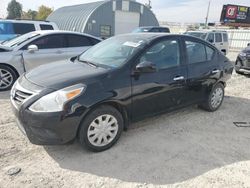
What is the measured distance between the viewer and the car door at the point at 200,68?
4.18 metres

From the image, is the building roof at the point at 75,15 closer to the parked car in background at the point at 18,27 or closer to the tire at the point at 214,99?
the parked car in background at the point at 18,27

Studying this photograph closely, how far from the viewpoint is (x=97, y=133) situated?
3.14 meters

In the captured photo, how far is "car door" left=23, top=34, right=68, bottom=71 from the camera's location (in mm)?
5977

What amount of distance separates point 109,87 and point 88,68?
548 millimetres

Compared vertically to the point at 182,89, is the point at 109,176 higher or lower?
lower

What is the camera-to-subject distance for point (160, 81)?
3.66 meters

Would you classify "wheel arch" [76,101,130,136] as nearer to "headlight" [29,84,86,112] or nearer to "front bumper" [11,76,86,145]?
"front bumper" [11,76,86,145]

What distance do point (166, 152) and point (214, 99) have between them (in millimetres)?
2079

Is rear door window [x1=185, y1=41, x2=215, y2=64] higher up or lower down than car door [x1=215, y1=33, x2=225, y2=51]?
higher up

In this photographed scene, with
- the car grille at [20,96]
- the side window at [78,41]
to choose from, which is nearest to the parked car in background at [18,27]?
the side window at [78,41]

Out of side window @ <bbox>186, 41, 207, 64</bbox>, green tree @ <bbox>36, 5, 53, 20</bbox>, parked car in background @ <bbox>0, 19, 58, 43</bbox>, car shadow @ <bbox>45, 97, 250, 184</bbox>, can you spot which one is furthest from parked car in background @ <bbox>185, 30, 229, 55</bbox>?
green tree @ <bbox>36, 5, 53, 20</bbox>

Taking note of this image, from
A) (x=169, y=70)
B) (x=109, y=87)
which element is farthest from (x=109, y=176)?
(x=169, y=70)

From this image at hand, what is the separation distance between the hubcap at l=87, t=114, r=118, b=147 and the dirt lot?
0.17m

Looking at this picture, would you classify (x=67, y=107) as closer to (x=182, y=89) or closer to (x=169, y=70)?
(x=169, y=70)
